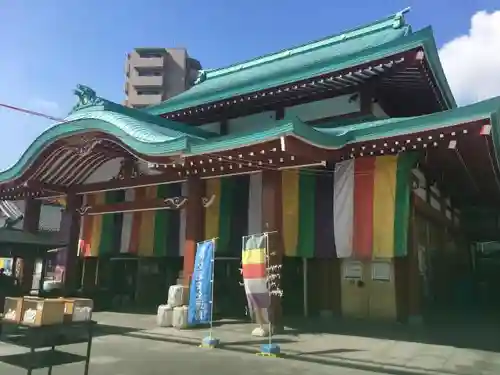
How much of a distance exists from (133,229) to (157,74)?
57.7 meters

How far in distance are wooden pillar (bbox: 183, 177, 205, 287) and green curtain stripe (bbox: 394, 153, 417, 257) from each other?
5.56 metres

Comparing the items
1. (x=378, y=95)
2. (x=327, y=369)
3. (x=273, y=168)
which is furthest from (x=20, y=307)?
(x=378, y=95)

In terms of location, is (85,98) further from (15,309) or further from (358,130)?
(15,309)

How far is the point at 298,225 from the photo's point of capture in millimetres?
12289

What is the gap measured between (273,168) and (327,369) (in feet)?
18.6

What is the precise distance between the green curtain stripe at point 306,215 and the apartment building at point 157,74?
59080mm

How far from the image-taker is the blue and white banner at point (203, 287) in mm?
10086

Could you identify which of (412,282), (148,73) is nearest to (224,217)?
(412,282)

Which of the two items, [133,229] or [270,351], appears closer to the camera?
[270,351]

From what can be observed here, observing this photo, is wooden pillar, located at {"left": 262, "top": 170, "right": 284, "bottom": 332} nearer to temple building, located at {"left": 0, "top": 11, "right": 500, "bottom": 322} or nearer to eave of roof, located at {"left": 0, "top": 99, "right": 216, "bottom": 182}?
temple building, located at {"left": 0, "top": 11, "right": 500, "bottom": 322}

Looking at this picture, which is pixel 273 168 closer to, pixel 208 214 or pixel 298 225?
pixel 298 225

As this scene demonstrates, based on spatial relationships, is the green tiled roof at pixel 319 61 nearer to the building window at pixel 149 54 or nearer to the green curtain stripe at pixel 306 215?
the green curtain stripe at pixel 306 215

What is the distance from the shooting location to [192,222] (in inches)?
503

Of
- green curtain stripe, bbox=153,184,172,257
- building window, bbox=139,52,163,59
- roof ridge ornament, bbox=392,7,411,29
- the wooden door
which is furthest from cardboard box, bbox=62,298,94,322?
building window, bbox=139,52,163,59
